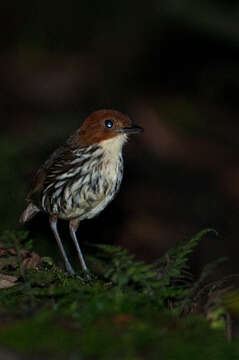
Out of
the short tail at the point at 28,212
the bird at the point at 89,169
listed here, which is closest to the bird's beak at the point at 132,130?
the bird at the point at 89,169

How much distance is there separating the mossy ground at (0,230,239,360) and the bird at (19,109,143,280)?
6.41 feet

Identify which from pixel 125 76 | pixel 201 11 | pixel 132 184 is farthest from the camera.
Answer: pixel 125 76

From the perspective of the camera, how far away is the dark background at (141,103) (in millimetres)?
9542

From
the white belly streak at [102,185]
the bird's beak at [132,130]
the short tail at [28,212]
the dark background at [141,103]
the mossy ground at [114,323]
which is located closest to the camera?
the mossy ground at [114,323]

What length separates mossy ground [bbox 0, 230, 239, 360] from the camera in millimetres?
2941

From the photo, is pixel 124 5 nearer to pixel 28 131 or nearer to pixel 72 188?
pixel 28 131

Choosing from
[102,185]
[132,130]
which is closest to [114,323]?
[102,185]

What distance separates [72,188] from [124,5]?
1068 centimetres

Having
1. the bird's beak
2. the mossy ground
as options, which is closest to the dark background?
the bird's beak

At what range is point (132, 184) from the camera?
1149 centimetres

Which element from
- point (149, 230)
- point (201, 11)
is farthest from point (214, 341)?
point (201, 11)

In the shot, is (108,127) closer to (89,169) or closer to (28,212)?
(89,169)

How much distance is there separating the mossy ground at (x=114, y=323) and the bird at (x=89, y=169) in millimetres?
1954

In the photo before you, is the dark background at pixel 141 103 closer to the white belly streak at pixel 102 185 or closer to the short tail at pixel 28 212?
the short tail at pixel 28 212
